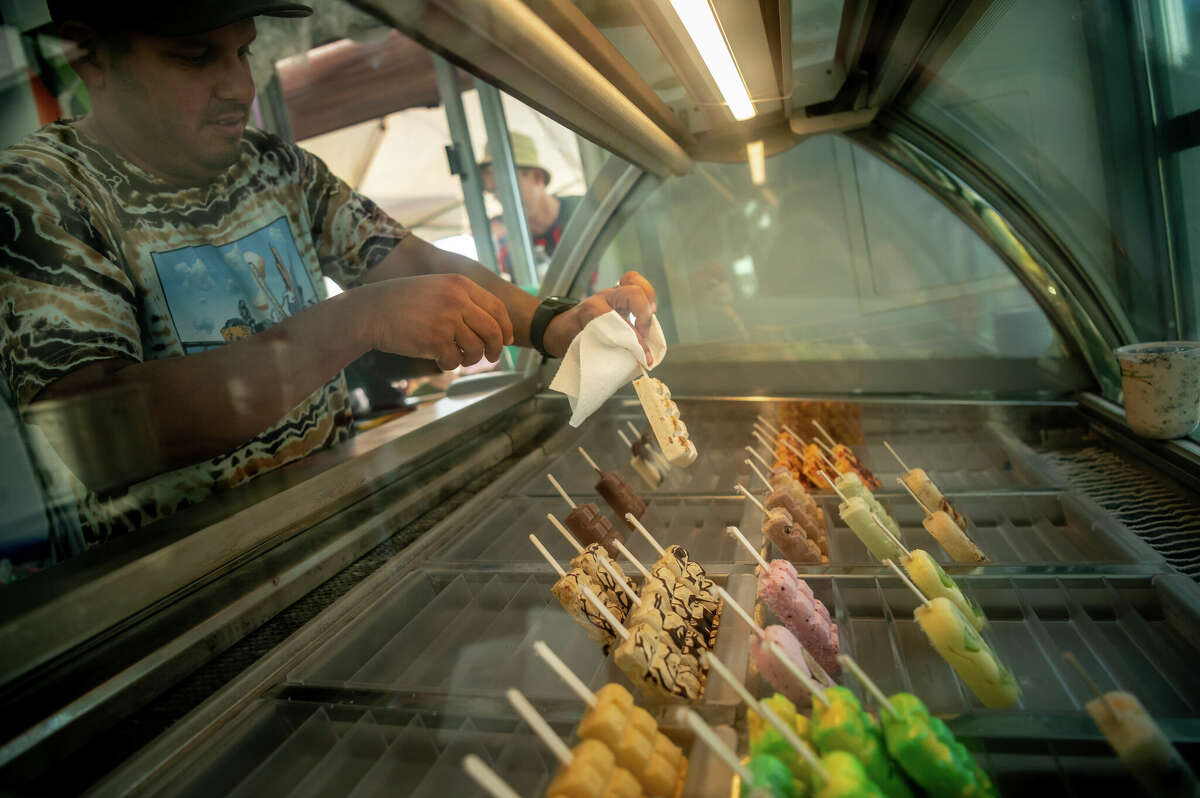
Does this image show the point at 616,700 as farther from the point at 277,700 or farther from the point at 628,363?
the point at 628,363

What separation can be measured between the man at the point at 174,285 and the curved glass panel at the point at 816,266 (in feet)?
4.74

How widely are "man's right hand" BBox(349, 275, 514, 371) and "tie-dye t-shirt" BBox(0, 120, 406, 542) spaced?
491 mm

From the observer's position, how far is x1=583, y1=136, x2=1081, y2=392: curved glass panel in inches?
119

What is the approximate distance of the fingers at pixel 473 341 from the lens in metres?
1.64

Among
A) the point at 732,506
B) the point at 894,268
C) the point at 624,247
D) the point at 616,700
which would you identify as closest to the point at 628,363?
the point at 732,506

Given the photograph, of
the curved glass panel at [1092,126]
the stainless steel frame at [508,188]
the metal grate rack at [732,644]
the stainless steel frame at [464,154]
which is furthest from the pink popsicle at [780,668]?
the stainless steel frame at [508,188]

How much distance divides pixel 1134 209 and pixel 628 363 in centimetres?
171

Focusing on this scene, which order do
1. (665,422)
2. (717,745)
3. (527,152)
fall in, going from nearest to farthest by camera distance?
(717,745) < (665,422) < (527,152)

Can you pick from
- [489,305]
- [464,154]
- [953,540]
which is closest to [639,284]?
[489,305]

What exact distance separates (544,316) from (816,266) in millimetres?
1707

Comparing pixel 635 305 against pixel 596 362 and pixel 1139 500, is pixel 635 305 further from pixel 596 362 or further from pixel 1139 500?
pixel 1139 500

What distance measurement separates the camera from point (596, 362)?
1862 millimetres

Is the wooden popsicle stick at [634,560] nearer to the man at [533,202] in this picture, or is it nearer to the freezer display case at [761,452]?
the freezer display case at [761,452]

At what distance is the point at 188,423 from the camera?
1.37m
